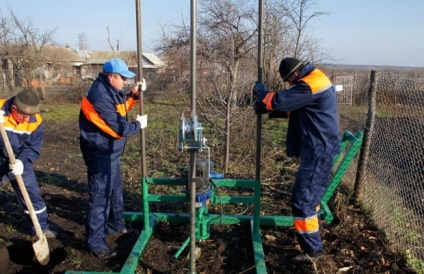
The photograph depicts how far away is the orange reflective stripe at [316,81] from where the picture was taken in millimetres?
3520

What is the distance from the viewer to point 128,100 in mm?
4277

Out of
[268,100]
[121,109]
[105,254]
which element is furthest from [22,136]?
[268,100]

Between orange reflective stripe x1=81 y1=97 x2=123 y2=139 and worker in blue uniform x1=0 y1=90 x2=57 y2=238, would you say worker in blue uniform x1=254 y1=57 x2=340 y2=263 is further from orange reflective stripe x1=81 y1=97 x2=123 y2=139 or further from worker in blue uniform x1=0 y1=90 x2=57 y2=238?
worker in blue uniform x1=0 y1=90 x2=57 y2=238

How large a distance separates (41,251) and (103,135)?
138 cm

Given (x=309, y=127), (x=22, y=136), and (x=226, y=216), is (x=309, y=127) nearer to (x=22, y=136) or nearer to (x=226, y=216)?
(x=226, y=216)

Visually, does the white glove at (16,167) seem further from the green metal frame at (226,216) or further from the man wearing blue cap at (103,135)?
the green metal frame at (226,216)

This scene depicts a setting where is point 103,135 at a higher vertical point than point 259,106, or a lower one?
lower

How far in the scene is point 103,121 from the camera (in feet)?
12.1

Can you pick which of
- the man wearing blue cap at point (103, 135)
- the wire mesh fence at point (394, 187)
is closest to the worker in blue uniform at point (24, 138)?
the man wearing blue cap at point (103, 135)

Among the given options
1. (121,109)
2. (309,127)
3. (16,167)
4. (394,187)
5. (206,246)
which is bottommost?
(206,246)

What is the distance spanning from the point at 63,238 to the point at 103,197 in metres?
1.01

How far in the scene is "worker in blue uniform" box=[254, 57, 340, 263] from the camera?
3527mm

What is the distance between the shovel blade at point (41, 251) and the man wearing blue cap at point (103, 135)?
448mm

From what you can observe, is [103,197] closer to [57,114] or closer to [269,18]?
[269,18]
